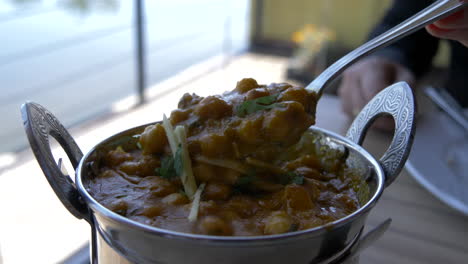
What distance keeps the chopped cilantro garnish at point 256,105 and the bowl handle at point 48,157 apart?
23 cm

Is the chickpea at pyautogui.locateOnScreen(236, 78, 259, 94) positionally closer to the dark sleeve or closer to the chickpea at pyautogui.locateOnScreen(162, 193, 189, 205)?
the chickpea at pyautogui.locateOnScreen(162, 193, 189, 205)

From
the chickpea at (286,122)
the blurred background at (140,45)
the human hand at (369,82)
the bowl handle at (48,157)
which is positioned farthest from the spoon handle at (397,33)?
the blurred background at (140,45)

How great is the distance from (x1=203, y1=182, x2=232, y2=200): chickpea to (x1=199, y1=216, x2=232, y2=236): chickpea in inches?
2.5

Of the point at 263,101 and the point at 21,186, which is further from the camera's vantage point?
the point at 21,186

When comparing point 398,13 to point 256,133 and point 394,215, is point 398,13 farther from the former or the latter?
point 256,133

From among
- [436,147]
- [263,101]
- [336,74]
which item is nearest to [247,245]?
[263,101]

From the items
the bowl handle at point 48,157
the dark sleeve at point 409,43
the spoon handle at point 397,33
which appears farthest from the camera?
the dark sleeve at point 409,43

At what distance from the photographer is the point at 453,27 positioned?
913mm

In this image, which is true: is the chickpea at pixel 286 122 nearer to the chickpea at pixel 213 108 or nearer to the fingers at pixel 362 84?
the chickpea at pixel 213 108

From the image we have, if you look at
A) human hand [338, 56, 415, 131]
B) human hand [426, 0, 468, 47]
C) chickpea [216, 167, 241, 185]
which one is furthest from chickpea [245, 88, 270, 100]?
human hand [338, 56, 415, 131]

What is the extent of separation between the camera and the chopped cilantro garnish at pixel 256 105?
590 mm

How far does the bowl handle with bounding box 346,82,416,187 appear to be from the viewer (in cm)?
64

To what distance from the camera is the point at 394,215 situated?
93 cm

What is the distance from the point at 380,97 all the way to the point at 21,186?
0.88 metres
